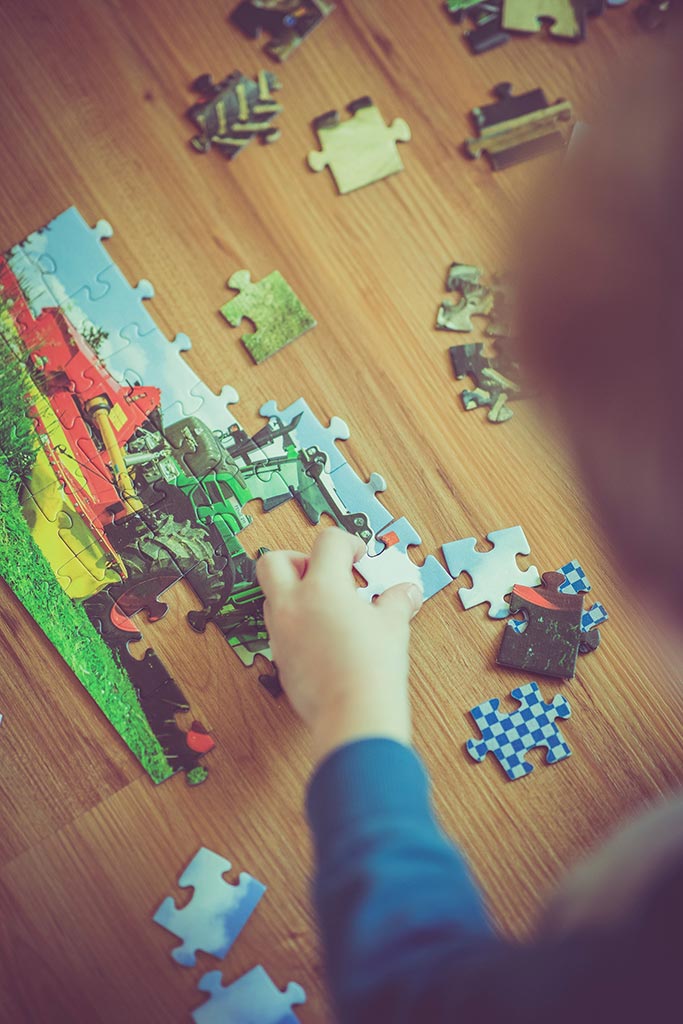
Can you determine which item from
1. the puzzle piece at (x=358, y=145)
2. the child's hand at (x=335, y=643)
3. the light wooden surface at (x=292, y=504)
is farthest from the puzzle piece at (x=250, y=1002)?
the puzzle piece at (x=358, y=145)

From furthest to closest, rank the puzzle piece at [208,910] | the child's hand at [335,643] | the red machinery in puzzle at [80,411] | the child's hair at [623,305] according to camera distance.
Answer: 1. the red machinery in puzzle at [80,411]
2. the puzzle piece at [208,910]
3. the child's hand at [335,643]
4. the child's hair at [623,305]

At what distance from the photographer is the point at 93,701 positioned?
89 cm

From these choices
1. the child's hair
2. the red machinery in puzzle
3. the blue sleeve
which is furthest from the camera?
the red machinery in puzzle

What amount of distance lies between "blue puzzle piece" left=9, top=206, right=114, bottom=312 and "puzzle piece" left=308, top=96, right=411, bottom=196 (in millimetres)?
289

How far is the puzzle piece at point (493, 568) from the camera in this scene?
0.90 m

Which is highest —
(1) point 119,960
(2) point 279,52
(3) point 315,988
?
(2) point 279,52

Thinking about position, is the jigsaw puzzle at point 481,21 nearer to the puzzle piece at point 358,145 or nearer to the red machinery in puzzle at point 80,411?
the puzzle piece at point 358,145

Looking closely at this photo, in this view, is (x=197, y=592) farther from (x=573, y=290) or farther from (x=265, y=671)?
(x=573, y=290)

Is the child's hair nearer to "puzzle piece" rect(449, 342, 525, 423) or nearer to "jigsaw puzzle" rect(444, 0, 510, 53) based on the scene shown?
"puzzle piece" rect(449, 342, 525, 423)

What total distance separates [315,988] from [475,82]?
42.7 inches

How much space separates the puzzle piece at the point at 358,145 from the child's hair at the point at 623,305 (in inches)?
21.3

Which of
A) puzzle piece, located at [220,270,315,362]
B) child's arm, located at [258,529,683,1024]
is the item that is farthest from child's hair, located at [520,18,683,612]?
puzzle piece, located at [220,270,315,362]

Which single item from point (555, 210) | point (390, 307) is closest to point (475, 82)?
point (390, 307)

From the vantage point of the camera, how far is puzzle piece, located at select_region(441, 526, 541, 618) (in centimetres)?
90
